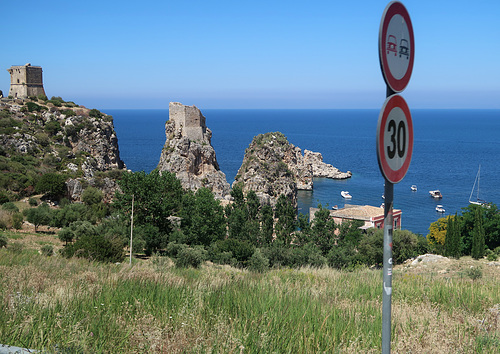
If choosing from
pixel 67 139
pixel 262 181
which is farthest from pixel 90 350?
pixel 262 181

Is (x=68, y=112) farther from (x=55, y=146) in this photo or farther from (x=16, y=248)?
(x=16, y=248)

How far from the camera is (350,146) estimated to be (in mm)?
135375

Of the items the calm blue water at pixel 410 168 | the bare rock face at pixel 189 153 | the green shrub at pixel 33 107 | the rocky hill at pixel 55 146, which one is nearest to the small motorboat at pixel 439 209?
the calm blue water at pixel 410 168

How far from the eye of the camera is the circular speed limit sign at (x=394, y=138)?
83.6 inches

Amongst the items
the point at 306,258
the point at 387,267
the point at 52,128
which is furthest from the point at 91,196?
the point at 387,267

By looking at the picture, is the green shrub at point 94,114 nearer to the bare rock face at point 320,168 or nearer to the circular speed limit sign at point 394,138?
the circular speed limit sign at point 394,138

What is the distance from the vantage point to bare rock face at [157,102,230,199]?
157 feet

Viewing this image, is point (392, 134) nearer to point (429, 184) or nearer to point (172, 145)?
point (172, 145)

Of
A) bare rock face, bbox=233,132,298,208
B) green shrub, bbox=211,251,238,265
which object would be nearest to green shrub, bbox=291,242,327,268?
green shrub, bbox=211,251,238,265

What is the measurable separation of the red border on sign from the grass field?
1.76m

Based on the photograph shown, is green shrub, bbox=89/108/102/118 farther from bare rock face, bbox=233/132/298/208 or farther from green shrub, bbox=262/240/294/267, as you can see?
green shrub, bbox=262/240/294/267

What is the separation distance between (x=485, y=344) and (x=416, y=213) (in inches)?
2458

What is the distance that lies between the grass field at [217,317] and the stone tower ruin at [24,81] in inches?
2073

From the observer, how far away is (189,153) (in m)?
48.4
